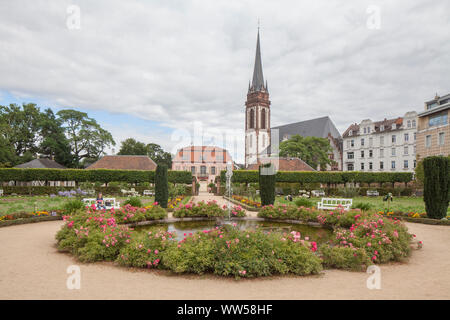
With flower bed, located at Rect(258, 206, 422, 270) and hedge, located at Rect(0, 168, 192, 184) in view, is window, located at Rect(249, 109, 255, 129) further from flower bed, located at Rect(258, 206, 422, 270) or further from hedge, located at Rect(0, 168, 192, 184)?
flower bed, located at Rect(258, 206, 422, 270)

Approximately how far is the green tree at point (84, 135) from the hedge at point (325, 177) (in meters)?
27.7

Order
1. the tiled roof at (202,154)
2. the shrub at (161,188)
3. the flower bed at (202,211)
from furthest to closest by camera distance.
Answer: the tiled roof at (202,154)
the shrub at (161,188)
the flower bed at (202,211)

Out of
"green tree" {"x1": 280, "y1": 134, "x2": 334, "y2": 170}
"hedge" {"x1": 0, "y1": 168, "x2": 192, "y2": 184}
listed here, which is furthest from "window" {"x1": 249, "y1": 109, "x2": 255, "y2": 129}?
"hedge" {"x1": 0, "y1": 168, "x2": 192, "y2": 184}

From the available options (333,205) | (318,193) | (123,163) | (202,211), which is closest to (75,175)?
(123,163)

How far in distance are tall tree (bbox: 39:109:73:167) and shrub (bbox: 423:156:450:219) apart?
159 ft

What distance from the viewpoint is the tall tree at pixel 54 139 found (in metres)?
44.0

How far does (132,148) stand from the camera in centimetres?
5647

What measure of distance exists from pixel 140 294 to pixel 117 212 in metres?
6.47

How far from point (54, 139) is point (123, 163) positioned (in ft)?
57.2

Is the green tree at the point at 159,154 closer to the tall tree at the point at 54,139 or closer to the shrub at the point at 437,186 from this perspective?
the tall tree at the point at 54,139

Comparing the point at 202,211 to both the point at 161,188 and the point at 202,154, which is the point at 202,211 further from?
the point at 202,154

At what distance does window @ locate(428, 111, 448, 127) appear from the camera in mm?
27837

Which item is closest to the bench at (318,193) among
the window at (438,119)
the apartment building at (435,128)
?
the apartment building at (435,128)
